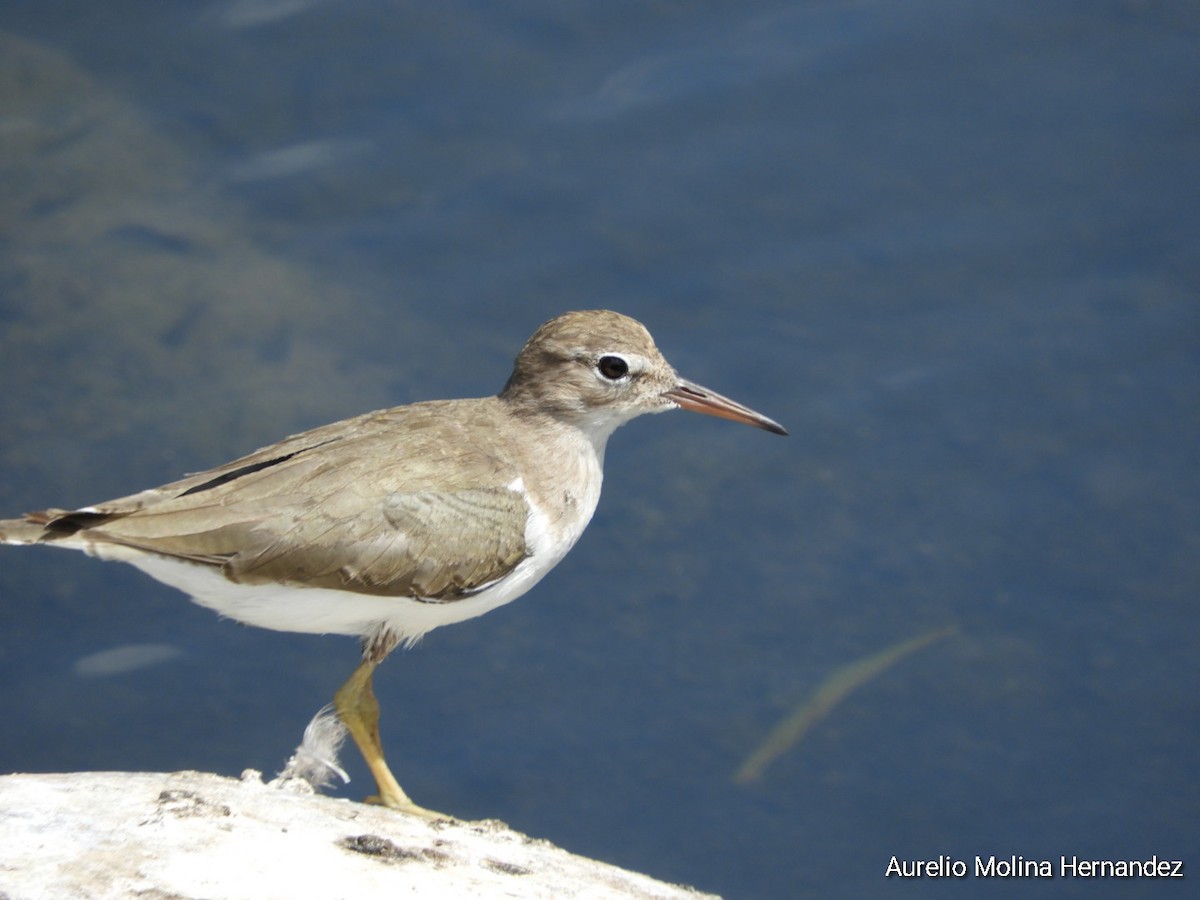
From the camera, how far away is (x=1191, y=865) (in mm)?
8172

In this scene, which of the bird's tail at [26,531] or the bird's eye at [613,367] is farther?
the bird's eye at [613,367]

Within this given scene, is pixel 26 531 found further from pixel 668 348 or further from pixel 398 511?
pixel 668 348

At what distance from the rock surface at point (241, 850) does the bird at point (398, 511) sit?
95cm

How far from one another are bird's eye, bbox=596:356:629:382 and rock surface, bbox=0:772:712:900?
2.36 m

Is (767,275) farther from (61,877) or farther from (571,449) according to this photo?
(61,877)

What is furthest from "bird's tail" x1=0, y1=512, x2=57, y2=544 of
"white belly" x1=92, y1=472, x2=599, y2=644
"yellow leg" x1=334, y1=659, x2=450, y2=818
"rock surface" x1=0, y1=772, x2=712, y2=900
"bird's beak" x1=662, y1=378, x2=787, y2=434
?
"bird's beak" x1=662, y1=378, x2=787, y2=434

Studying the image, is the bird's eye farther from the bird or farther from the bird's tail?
the bird's tail

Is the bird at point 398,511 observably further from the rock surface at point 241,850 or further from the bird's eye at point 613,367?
the rock surface at point 241,850

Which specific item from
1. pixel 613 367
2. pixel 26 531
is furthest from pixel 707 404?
pixel 26 531

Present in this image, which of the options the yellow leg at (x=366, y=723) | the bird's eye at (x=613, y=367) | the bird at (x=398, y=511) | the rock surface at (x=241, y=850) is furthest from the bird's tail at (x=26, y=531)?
the bird's eye at (x=613, y=367)

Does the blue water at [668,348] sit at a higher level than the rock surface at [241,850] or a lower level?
higher

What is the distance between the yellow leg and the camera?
7.23m

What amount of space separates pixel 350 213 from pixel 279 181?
2.27ft

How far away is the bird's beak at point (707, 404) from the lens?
7484 millimetres
